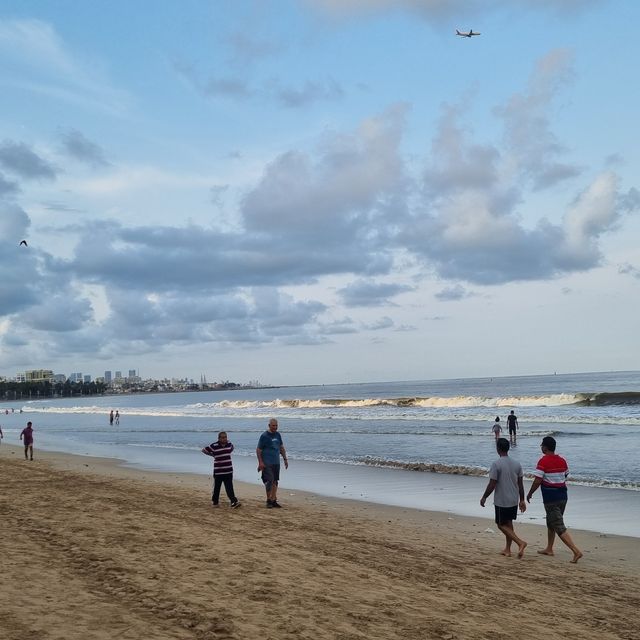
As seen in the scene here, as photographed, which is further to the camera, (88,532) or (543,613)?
(88,532)

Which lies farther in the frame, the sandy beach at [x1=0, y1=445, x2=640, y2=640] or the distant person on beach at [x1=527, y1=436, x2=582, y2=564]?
the distant person on beach at [x1=527, y1=436, x2=582, y2=564]

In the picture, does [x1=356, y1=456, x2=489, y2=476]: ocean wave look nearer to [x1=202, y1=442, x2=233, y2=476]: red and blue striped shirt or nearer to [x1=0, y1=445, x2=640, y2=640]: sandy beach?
[x1=0, y1=445, x2=640, y2=640]: sandy beach

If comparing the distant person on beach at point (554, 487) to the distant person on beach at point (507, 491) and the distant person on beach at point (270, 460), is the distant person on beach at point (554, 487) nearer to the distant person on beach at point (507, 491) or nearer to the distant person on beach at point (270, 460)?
the distant person on beach at point (507, 491)

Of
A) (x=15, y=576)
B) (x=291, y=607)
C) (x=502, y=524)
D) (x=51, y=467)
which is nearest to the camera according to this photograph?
(x=291, y=607)

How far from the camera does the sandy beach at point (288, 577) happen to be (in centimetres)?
561

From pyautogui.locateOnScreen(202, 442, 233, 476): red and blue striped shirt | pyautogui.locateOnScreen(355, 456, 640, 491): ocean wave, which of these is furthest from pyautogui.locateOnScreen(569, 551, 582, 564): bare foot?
pyautogui.locateOnScreen(355, 456, 640, 491): ocean wave

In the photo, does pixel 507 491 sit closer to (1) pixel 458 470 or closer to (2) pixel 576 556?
(2) pixel 576 556

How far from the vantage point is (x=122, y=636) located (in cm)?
507

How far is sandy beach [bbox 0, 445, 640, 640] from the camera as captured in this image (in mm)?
5609

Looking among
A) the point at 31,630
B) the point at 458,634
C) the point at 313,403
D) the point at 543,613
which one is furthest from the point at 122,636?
the point at 313,403

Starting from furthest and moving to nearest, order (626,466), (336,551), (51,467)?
1. (51,467)
2. (626,466)
3. (336,551)

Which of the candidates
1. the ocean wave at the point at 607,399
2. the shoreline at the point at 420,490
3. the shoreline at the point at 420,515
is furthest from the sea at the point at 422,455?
the ocean wave at the point at 607,399

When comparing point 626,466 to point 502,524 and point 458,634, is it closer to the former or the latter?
point 502,524

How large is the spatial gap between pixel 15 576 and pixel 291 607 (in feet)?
9.62
